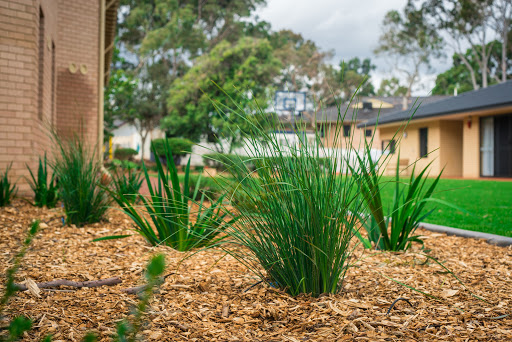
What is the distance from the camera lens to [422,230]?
416 centimetres

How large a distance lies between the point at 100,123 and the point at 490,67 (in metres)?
29.2

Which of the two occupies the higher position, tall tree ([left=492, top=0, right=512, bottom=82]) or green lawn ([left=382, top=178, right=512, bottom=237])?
tall tree ([left=492, top=0, right=512, bottom=82])

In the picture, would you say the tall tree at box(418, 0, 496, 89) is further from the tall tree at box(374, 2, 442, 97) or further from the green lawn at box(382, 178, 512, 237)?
the green lawn at box(382, 178, 512, 237)

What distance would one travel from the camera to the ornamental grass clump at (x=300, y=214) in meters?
1.87

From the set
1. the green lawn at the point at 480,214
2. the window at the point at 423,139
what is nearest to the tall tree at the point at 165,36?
the window at the point at 423,139

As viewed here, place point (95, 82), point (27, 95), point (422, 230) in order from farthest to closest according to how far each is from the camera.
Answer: point (95, 82)
point (27, 95)
point (422, 230)

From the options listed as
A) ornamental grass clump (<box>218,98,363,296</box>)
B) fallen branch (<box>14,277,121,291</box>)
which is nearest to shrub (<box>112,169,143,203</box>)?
fallen branch (<box>14,277,121,291</box>)

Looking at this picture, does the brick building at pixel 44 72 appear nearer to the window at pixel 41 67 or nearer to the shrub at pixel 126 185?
the window at pixel 41 67

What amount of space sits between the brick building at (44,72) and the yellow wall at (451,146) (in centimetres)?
1282

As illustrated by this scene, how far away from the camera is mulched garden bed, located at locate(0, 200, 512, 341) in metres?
1.66

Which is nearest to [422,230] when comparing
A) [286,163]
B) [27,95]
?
[286,163]

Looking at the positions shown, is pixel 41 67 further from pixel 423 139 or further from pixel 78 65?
pixel 423 139

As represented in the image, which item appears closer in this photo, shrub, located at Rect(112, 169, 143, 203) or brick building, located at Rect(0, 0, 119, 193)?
shrub, located at Rect(112, 169, 143, 203)

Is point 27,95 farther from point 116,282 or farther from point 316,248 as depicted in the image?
point 316,248
